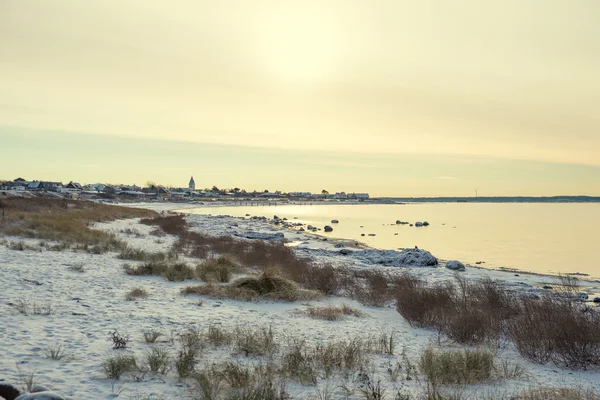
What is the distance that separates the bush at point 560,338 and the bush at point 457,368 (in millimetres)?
1773

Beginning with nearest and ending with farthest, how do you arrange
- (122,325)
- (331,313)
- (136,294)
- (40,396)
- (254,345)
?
(40,396)
(254,345)
(122,325)
(331,313)
(136,294)

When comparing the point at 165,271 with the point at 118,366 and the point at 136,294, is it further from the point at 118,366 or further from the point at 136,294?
the point at 118,366

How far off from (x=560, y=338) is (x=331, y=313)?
5077mm

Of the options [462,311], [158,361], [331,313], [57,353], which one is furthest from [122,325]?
[462,311]

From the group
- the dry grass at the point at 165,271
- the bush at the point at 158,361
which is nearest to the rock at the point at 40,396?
the bush at the point at 158,361

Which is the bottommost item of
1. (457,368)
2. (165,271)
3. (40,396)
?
(165,271)

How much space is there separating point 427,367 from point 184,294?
26.0 ft

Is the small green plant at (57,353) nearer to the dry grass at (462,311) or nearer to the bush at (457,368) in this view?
the bush at (457,368)

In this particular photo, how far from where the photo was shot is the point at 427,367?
7.00 metres

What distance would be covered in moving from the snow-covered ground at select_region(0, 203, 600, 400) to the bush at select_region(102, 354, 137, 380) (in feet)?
0.38

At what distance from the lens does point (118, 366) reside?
20.6 feet

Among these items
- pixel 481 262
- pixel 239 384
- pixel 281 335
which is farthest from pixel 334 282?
pixel 481 262

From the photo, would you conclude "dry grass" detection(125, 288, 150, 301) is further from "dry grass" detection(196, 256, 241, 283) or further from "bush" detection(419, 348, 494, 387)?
"bush" detection(419, 348, 494, 387)

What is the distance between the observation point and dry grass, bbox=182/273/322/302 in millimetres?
12820
